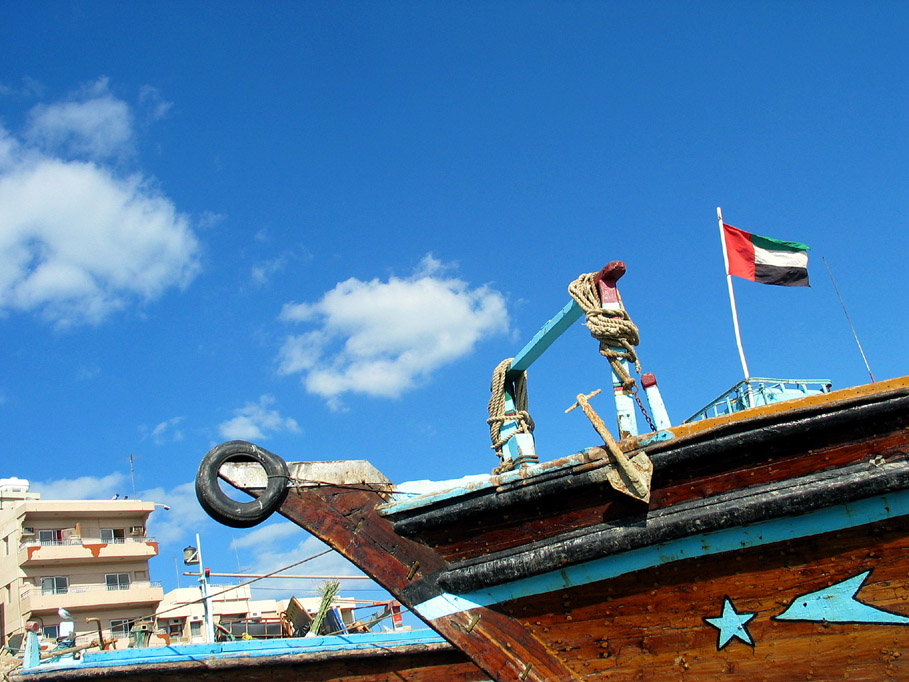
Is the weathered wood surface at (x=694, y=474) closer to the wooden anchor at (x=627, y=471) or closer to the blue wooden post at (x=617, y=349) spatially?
the wooden anchor at (x=627, y=471)

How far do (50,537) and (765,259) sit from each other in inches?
1115

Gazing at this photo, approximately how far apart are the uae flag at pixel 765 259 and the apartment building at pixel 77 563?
25.2 metres

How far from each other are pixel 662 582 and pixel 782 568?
0.73 m

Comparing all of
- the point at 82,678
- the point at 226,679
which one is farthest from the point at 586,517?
the point at 82,678

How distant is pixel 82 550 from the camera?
27266mm

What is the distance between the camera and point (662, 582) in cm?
482

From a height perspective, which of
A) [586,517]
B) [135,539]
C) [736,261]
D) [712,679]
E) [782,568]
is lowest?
[712,679]

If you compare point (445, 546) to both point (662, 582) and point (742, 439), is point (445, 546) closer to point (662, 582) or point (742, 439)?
point (662, 582)

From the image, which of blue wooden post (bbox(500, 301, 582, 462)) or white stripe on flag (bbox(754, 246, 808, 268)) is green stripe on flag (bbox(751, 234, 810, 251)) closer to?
white stripe on flag (bbox(754, 246, 808, 268))

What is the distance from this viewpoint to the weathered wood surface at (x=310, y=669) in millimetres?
8703

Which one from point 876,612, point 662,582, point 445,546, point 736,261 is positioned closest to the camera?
point 876,612

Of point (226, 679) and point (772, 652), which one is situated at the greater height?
point (226, 679)

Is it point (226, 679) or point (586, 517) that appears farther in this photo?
point (226, 679)

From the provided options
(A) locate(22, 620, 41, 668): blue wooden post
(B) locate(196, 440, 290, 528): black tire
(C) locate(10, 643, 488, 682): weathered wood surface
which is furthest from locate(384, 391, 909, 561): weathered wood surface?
(A) locate(22, 620, 41, 668): blue wooden post
